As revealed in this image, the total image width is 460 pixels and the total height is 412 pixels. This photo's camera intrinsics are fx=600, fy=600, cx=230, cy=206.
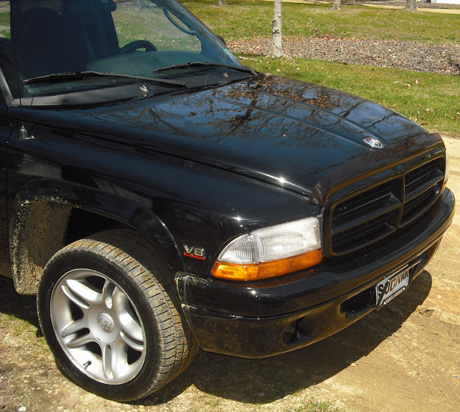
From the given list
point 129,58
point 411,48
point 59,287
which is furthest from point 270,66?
point 59,287

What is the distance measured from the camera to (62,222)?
127 inches

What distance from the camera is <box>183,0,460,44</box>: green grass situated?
2328 cm

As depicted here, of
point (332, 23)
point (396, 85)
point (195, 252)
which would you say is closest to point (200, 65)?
point (195, 252)

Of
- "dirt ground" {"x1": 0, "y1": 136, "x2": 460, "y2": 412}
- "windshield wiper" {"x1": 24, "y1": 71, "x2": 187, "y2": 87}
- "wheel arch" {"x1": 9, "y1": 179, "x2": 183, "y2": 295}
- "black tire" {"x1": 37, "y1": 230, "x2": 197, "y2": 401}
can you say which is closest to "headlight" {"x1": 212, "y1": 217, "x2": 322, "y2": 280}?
"wheel arch" {"x1": 9, "y1": 179, "x2": 183, "y2": 295}

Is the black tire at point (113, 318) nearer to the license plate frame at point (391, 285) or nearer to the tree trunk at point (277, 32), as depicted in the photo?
the license plate frame at point (391, 285)

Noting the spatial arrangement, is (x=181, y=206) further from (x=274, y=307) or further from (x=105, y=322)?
(x=105, y=322)

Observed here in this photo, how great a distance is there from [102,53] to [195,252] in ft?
5.50

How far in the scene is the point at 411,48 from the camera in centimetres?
2003

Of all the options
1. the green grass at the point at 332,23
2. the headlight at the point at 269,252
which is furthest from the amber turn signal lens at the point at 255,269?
the green grass at the point at 332,23

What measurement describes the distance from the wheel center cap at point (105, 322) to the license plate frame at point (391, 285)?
1.31m

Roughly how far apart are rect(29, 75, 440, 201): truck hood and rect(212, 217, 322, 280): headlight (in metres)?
0.19

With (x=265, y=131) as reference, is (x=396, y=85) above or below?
below

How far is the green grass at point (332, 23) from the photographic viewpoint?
23281 mm

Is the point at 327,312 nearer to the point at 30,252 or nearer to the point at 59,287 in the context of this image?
the point at 59,287
